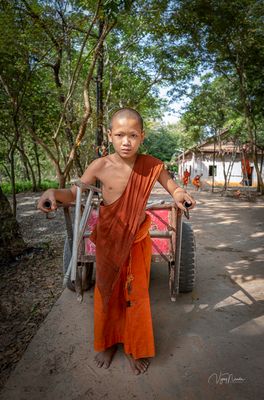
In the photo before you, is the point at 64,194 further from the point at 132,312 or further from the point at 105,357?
the point at 105,357

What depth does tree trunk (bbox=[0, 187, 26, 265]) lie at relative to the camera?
4215 millimetres

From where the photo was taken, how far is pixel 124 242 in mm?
2094

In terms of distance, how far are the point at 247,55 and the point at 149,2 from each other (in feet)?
20.0

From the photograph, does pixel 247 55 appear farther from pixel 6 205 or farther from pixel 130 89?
pixel 6 205

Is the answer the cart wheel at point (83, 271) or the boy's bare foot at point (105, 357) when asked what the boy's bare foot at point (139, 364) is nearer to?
the boy's bare foot at point (105, 357)

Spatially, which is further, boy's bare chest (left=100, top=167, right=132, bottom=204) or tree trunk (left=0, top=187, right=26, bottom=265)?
tree trunk (left=0, top=187, right=26, bottom=265)

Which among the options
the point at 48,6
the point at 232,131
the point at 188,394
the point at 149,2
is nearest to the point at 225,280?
the point at 188,394

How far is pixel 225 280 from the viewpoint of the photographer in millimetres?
3664

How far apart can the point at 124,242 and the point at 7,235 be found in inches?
108

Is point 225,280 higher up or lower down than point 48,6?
lower down

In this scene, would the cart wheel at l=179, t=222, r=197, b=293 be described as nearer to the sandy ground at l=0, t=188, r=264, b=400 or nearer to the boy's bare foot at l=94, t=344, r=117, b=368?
the sandy ground at l=0, t=188, r=264, b=400
